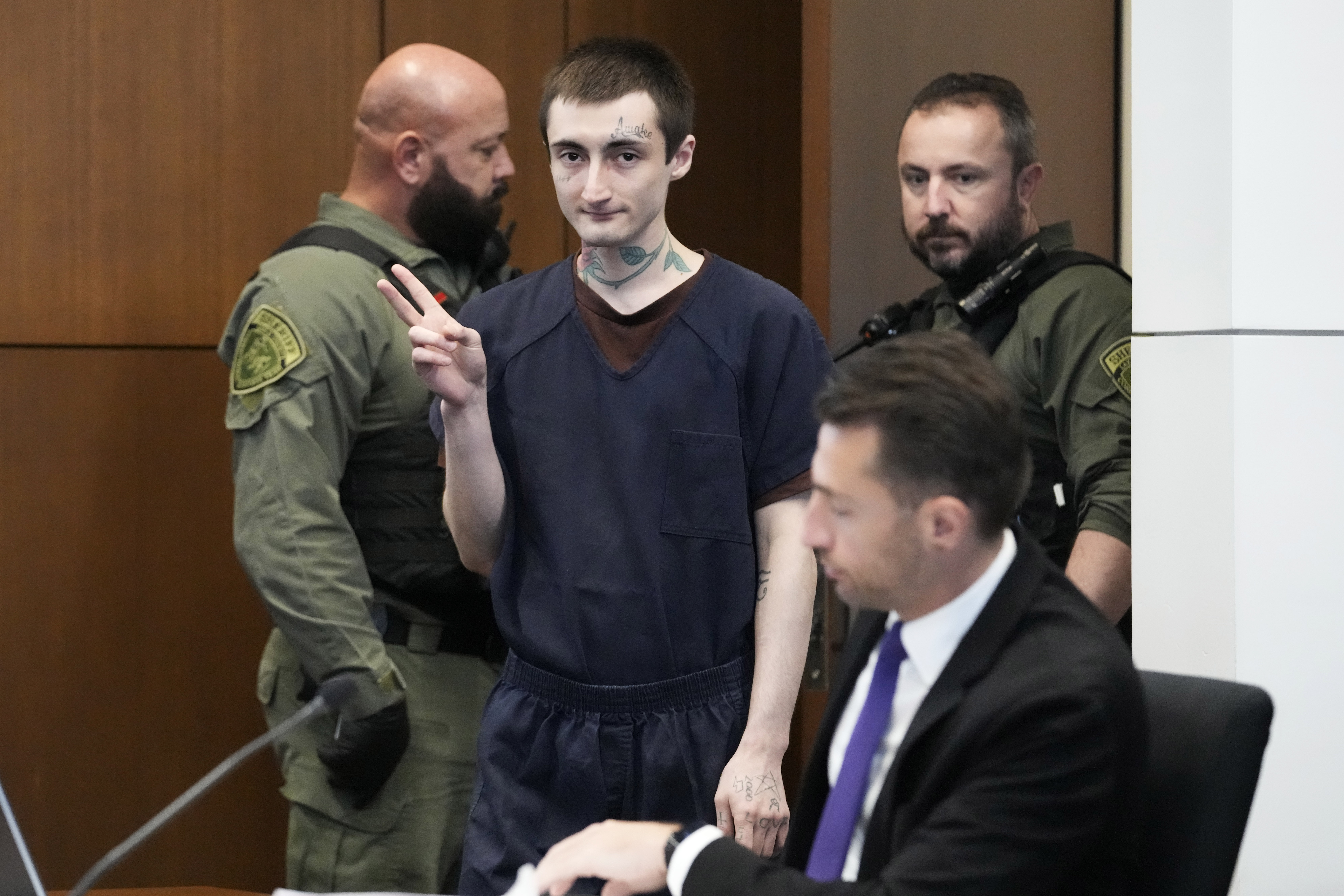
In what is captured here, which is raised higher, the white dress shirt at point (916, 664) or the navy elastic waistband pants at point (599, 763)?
the white dress shirt at point (916, 664)

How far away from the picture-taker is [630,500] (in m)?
1.94

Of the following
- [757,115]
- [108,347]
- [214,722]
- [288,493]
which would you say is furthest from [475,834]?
[757,115]

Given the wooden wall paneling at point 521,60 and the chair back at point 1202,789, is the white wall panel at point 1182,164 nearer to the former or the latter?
the chair back at point 1202,789

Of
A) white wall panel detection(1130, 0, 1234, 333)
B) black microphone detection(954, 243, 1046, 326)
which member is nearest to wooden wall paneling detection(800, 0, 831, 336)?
black microphone detection(954, 243, 1046, 326)

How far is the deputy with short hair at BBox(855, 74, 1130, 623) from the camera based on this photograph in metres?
2.24

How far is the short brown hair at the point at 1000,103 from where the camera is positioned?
258 centimetres

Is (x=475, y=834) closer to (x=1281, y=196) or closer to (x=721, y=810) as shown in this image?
(x=721, y=810)

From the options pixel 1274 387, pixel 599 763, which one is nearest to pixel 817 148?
pixel 1274 387

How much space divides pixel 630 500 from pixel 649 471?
5 centimetres

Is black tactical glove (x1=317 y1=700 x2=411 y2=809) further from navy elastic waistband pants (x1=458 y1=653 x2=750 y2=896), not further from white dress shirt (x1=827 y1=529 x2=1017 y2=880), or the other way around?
white dress shirt (x1=827 y1=529 x2=1017 y2=880)

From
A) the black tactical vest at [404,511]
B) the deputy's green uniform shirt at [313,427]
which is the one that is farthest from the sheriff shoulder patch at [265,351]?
the black tactical vest at [404,511]

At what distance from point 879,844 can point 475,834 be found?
2.81 feet

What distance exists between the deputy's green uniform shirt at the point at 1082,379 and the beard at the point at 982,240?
172mm

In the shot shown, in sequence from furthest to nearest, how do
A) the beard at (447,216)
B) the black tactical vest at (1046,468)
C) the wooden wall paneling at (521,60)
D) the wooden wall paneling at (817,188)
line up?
the wooden wall paneling at (521,60) < the wooden wall paneling at (817,188) < the beard at (447,216) < the black tactical vest at (1046,468)
